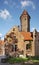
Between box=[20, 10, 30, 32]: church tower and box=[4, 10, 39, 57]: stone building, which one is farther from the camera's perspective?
box=[20, 10, 30, 32]: church tower

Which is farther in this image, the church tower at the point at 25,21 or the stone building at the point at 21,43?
the church tower at the point at 25,21

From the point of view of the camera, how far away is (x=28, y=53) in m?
49.2

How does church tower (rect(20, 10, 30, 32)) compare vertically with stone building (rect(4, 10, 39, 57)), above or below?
above

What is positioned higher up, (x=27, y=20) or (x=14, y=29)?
(x=27, y=20)

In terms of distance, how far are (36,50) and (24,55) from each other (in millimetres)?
3442

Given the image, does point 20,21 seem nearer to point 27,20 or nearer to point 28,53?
point 27,20

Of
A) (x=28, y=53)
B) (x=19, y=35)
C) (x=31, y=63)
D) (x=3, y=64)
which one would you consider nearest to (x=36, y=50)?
(x=28, y=53)

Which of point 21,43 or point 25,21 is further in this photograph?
point 25,21

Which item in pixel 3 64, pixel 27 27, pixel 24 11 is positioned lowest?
pixel 3 64

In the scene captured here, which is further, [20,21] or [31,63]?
[20,21]

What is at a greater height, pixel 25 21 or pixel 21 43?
pixel 25 21

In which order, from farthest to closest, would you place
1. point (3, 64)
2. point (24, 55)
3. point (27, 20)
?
point (27, 20), point (24, 55), point (3, 64)

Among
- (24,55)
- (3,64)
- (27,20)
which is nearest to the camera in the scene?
(3,64)

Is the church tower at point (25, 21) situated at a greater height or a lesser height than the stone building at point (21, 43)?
greater
